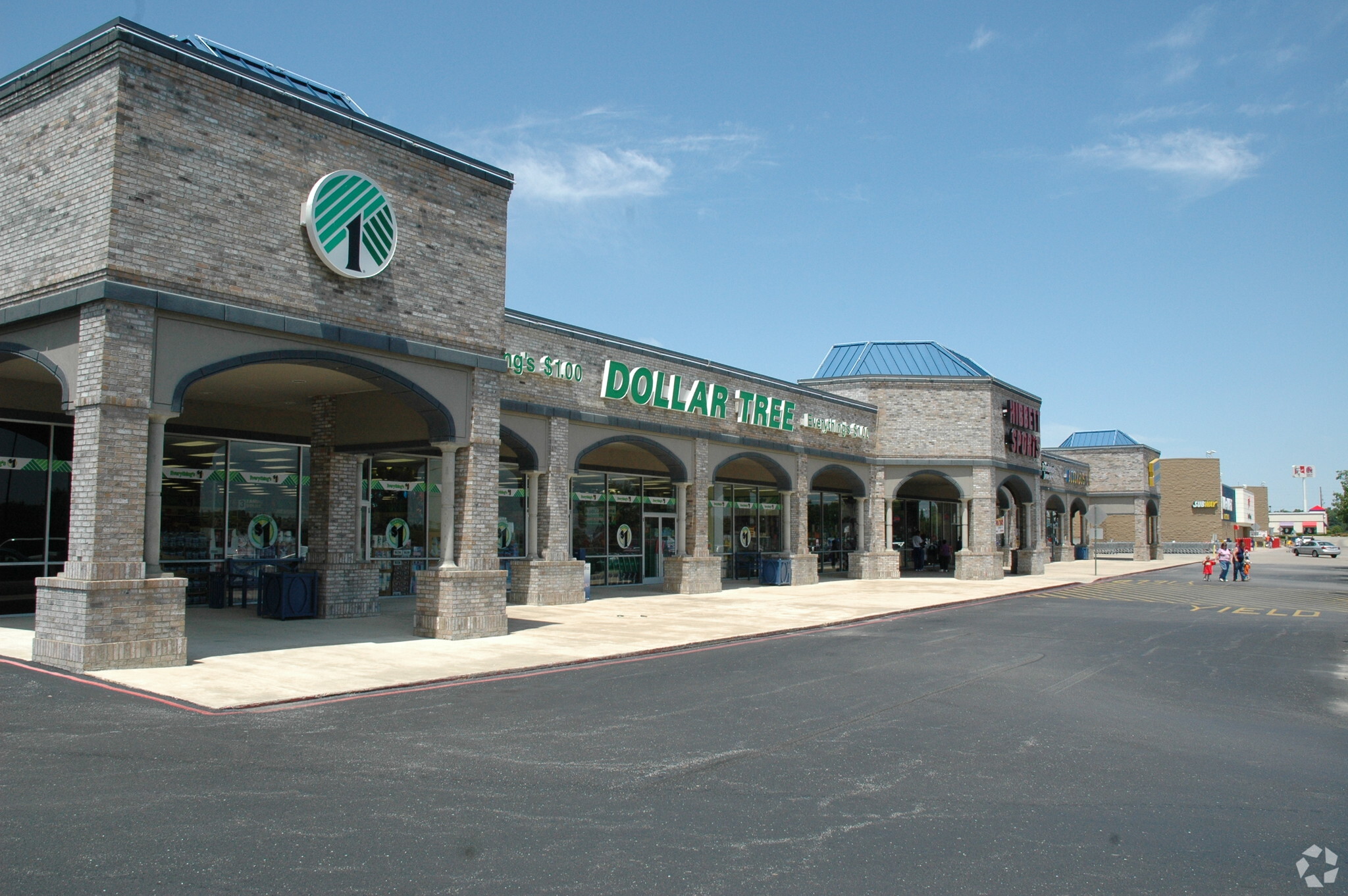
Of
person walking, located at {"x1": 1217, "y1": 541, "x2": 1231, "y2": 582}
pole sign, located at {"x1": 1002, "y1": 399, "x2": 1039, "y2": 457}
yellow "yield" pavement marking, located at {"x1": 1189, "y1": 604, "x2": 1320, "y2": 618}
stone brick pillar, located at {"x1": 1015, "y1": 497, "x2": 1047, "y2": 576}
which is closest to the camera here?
yellow "yield" pavement marking, located at {"x1": 1189, "y1": 604, "x2": 1320, "y2": 618}

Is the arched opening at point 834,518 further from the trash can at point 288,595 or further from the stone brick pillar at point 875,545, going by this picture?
the trash can at point 288,595

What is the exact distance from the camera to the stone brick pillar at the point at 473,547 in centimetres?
1530

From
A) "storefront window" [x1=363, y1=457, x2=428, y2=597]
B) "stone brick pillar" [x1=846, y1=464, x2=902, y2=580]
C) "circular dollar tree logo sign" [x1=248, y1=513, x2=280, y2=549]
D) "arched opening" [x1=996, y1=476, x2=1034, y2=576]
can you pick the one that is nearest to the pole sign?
"arched opening" [x1=996, y1=476, x2=1034, y2=576]

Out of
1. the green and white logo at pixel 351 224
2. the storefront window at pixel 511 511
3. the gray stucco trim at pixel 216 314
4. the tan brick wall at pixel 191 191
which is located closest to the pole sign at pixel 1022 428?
the storefront window at pixel 511 511

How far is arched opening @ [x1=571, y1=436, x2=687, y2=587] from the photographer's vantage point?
1048 inches

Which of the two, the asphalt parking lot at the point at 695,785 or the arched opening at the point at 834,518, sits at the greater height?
the arched opening at the point at 834,518

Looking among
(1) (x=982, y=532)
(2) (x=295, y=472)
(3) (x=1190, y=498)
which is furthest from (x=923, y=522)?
(3) (x=1190, y=498)

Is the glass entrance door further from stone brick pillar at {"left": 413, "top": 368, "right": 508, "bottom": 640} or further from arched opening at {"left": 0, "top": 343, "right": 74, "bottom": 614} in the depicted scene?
arched opening at {"left": 0, "top": 343, "right": 74, "bottom": 614}

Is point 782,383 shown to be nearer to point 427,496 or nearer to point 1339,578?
point 427,496

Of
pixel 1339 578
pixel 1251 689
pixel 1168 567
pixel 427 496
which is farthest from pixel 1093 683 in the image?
pixel 1168 567

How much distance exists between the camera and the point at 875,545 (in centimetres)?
3525

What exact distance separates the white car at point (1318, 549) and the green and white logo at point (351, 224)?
254ft

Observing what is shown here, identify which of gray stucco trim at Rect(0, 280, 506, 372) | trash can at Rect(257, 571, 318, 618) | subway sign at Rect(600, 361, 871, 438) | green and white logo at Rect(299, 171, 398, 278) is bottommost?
trash can at Rect(257, 571, 318, 618)

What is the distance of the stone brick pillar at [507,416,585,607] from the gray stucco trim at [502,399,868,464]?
389 mm
